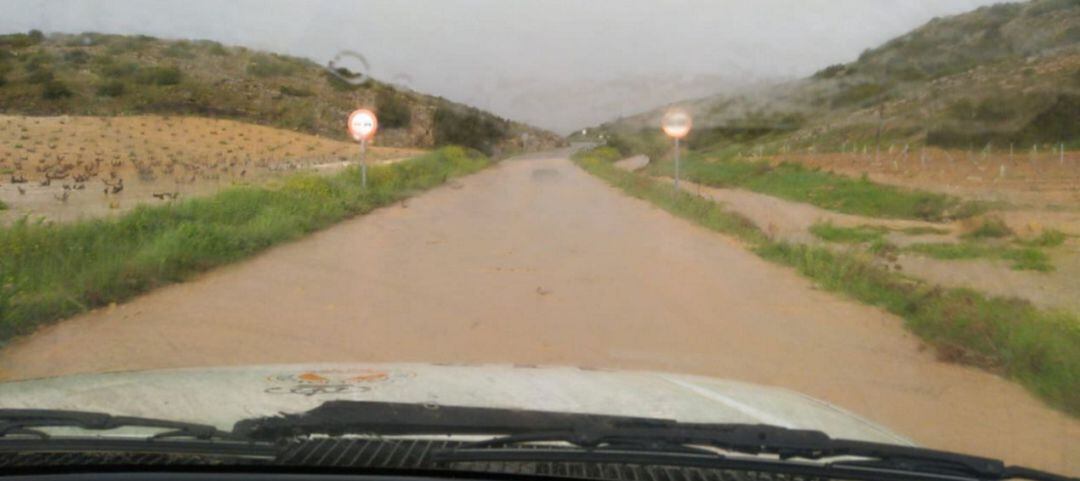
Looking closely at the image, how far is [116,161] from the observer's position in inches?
765

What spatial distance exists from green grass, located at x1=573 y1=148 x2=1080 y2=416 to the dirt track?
0.17 m

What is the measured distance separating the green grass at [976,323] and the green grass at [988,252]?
272cm

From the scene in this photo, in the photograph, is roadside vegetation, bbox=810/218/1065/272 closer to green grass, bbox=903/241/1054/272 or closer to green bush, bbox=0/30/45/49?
green grass, bbox=903/241/1054/272

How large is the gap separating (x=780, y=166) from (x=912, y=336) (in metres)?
28.9

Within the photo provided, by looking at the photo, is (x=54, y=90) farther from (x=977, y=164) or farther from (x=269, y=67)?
(x=977, y=164)

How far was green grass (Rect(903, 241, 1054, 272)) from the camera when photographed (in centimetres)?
1324

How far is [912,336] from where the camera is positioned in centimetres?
816

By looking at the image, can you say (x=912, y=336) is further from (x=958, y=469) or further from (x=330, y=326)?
(x=958, y=469)

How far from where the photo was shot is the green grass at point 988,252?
43.4 feet

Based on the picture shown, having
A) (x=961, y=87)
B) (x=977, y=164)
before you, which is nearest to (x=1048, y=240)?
(x=977, y=164)

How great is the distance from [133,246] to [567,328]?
4.85 m

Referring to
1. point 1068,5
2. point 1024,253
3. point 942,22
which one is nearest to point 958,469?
point 1024,253

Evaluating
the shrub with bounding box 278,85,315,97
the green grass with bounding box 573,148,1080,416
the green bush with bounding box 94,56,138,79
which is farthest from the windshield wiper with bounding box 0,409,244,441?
the shrub with bounding box 278,85,315,97

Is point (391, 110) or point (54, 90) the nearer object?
point (54, 90)
